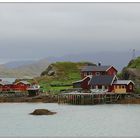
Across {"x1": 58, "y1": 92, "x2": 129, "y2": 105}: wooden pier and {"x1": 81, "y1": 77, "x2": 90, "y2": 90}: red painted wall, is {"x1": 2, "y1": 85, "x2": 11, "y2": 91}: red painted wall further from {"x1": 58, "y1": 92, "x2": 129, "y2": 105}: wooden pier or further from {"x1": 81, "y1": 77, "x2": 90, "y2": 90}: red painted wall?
{"x1": 58, "y1": 92, "x2": 129, "y2": 105}: wooden pier

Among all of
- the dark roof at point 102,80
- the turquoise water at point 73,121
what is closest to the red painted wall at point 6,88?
the dark roof at point 102,80

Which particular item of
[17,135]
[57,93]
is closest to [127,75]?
[57,93]

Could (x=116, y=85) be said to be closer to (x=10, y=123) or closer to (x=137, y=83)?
(x=137, y=83)

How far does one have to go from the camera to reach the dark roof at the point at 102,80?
341 ft

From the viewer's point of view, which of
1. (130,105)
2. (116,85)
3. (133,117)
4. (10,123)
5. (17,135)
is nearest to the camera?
(17,135)

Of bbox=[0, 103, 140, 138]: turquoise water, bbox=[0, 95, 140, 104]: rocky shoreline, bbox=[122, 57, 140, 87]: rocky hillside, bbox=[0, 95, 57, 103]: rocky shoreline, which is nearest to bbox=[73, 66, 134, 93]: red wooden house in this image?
bbox=[0, 95, 140, 104]: rocky shoreline

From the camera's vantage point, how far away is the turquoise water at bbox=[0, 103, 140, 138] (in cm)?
6278

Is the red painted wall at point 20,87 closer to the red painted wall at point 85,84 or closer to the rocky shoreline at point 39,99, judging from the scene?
the rocky shoreline at point 39,99

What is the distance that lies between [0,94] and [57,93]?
11.1 meters

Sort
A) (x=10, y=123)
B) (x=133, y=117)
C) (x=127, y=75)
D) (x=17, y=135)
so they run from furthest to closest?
(x=127, y=75), (x=133, y=117), (x=10, y=123), (x=17, y=135)

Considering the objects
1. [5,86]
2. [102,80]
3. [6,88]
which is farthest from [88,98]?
[5,86]

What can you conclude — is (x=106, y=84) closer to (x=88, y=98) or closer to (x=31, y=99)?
(x=88, y=98)

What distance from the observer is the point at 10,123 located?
70.9m

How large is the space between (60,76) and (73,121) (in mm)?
72379
